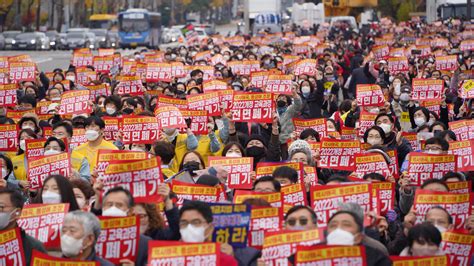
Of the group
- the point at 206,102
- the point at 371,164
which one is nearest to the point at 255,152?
the point at 371,164

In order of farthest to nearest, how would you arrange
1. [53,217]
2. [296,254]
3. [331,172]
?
1. [331,172]
2. [53,217]
3. [296,254]

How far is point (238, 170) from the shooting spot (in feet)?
42.4

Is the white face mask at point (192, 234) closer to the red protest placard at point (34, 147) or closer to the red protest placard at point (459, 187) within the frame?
the red protest placard at point (459, 187)

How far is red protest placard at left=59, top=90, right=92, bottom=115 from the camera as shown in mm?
18703

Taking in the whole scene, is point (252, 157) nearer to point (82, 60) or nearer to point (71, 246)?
point (71, 246)

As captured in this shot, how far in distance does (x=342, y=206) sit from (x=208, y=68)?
1682 cm

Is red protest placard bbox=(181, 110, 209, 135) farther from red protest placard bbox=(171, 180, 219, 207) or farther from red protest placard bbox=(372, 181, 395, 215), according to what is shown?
red protest placard bbox=(171, 180, 219, 207)

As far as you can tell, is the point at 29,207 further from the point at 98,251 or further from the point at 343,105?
the point at 343,105

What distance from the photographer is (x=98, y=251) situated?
9.45 meters

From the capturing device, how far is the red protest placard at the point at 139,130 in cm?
1523

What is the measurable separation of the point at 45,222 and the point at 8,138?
19.4ft

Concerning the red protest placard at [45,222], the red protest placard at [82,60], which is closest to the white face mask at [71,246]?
the red protest placard at [45,222]

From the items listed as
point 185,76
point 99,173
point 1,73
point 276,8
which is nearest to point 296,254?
point 99,173

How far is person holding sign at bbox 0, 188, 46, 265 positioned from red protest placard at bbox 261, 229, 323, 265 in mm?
1507
